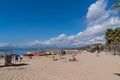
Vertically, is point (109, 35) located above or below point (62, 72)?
Answer: above

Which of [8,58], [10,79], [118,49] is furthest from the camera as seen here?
[118,49]

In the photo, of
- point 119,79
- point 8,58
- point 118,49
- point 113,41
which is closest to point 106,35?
point 113,41

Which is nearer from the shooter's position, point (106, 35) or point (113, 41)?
point (113, 41)

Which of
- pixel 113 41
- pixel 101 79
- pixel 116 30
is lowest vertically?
pixel 101 79

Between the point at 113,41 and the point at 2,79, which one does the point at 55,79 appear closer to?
the point at 2,79

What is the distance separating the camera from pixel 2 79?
33.0ft

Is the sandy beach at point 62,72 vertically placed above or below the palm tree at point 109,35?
below

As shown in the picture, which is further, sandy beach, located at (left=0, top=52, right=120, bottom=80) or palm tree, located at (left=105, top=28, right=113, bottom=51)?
palm tree, located at (left=105, top=28, right=113, bottom=51)

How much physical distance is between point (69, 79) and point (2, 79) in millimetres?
4051

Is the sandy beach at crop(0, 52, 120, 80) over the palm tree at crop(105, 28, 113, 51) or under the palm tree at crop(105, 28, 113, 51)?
under

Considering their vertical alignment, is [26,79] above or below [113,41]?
below

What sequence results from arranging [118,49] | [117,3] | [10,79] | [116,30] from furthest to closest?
[116,30], [118,49], [10,79], [117,3]

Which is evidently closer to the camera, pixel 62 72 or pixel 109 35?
pixel 62 72

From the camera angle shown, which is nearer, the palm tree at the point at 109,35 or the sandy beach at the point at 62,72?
the sandy beach at the point at 62,72
